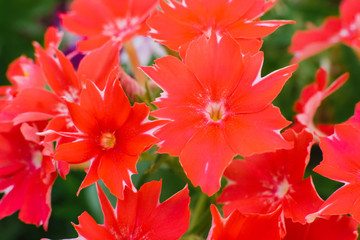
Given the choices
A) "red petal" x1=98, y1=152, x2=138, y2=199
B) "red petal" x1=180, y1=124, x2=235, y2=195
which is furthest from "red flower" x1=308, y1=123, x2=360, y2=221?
"red petal" x1=98, y1=152, x2=138, y2=199

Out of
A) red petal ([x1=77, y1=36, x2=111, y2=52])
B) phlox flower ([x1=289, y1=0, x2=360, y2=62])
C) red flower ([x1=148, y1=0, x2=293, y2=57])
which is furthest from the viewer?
phlox flower ([x1=289, y1=0, x2=360, y2=62])

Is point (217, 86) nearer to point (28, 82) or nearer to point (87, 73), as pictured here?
point (87, 73)

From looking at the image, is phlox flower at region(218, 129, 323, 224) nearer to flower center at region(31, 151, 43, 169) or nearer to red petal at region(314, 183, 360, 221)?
red petal at region(314, 183, 360, 221)

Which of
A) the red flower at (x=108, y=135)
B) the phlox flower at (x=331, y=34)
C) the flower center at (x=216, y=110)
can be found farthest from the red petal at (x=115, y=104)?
the phlox flower at (x=331, y=34)

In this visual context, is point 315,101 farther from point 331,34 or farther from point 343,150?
point 331,34

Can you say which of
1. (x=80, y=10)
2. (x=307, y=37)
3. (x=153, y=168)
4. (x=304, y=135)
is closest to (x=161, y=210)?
(x=153, y=168)

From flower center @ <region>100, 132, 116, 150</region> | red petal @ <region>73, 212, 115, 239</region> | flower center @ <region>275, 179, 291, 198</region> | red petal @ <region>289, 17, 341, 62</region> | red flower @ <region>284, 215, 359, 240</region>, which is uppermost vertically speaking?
flower center @ <region>100, 132, 116, 150</region>

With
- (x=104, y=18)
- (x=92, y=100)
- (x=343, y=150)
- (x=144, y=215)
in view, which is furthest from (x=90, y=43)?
(x=343, y=150)

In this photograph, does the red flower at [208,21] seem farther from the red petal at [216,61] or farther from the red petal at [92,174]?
the red petal at [92,174]
